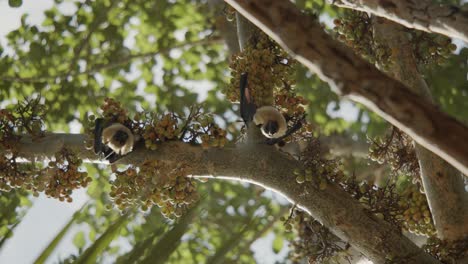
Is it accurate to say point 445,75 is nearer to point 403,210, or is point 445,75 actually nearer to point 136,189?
point 403,210

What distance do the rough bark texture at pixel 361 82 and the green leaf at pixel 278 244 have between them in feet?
15.3

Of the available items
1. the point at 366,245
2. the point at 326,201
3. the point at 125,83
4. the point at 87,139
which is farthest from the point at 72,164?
the point at 125,83

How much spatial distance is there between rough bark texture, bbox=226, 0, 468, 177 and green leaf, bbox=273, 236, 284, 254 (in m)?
4.66

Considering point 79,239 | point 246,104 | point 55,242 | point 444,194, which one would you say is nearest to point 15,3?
point 79,239

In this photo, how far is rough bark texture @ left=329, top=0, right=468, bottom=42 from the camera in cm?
162

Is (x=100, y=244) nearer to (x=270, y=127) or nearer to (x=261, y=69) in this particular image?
(x=270, y=127)

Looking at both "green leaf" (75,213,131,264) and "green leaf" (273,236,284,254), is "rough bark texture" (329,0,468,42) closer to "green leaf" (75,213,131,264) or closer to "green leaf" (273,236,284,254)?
"green leaf" (75,213,131,264)

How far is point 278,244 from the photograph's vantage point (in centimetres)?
618

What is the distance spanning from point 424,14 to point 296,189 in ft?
4.00

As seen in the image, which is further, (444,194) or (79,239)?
(79,239)

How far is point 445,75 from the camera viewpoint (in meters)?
5.42

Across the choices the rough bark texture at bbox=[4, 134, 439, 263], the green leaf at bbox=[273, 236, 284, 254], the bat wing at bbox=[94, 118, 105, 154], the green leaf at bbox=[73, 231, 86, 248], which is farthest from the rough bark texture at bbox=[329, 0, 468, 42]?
the green leaf at bbox=[273, 236, 284, 254]

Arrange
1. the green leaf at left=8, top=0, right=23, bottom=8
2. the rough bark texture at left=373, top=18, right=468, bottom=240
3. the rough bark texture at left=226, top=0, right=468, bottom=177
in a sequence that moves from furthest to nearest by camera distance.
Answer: the green leaf at left=8, top=0, right=23, bottom=8 < the rough bark texture at left=373, top=18, right=468, bottom=240 < the rough bark texture at left=226, top=0, right=468, bottom=177

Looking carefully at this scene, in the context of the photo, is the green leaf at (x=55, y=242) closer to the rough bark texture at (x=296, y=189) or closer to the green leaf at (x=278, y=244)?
the rough bark texture at (x=296, y=189)
